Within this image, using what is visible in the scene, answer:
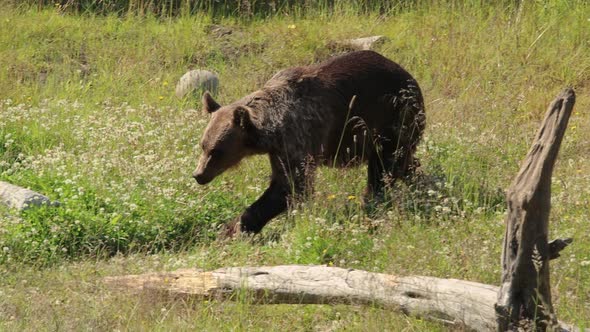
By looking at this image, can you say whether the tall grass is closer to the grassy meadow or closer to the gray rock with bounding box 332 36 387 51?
the grassy meadow

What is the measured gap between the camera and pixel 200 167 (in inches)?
345

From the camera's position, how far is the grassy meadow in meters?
6.50

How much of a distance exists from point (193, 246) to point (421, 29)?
6.29 meters

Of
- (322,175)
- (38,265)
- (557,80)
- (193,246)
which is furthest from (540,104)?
(38,265)

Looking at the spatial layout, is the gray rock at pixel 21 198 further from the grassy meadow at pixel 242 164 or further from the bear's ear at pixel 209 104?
the bear's ear at pixel 209 104

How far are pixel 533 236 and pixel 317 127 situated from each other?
13.6ft

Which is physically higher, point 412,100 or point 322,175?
point 412,100

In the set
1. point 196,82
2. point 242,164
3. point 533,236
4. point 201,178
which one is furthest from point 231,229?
point 196,82

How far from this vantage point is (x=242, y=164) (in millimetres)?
9766

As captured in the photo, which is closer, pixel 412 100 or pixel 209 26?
pixel 412 100

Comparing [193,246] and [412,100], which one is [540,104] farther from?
[193,246]

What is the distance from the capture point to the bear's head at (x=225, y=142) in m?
8.72

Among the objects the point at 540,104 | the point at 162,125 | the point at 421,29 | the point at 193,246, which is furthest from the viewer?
the point at 421,29

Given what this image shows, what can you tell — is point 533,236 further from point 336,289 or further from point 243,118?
point 243,118
